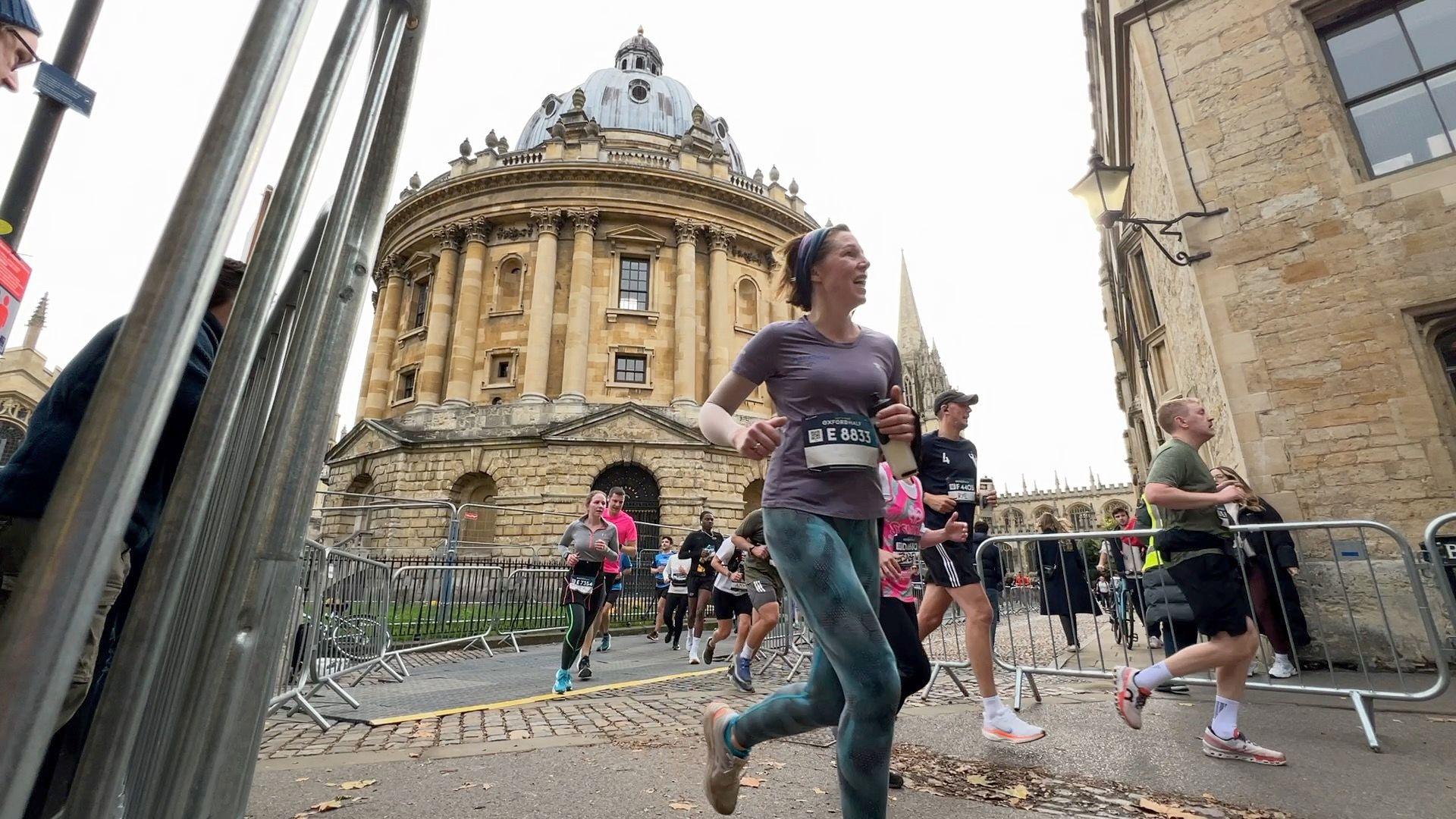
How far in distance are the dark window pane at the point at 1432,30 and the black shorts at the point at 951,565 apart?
8.49 metres

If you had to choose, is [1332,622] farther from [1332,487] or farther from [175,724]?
[175,724]

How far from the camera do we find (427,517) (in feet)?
77.7

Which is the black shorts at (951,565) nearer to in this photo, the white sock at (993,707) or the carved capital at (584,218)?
the white sock at (993,707)

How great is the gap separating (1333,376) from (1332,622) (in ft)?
8.30

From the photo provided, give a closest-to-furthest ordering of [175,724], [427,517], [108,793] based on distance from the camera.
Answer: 1. [108,793]
2. [175,724]
3. [427,517]

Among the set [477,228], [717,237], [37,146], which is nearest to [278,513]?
[37,146]

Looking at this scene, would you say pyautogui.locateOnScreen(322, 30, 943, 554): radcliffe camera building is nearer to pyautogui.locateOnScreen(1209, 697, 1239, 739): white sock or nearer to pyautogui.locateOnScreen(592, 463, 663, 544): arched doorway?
pyautogui.locateOnScreen(592, 463, 663, 544): arched doorway

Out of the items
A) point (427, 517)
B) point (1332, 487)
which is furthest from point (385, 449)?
point (1332, 487)

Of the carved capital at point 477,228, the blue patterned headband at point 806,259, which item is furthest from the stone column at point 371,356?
A: the blue patterned headband at point 806,259

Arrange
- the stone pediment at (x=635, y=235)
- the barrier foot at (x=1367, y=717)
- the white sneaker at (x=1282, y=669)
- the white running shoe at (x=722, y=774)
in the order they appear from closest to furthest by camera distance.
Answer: the white running shoe at (x=722, y=774)
the barrier foot at (x=1367, y=717)
the white sneaker at (x=1282, y=669)
the stone pediment at (x=635, y=235)

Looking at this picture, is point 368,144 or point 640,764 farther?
point 640,764

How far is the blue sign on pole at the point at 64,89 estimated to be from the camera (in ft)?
13.8

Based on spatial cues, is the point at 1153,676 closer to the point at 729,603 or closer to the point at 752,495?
the point at 729,603

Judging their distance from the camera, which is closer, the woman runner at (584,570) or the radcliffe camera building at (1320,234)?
the woman runner at (584,570)
